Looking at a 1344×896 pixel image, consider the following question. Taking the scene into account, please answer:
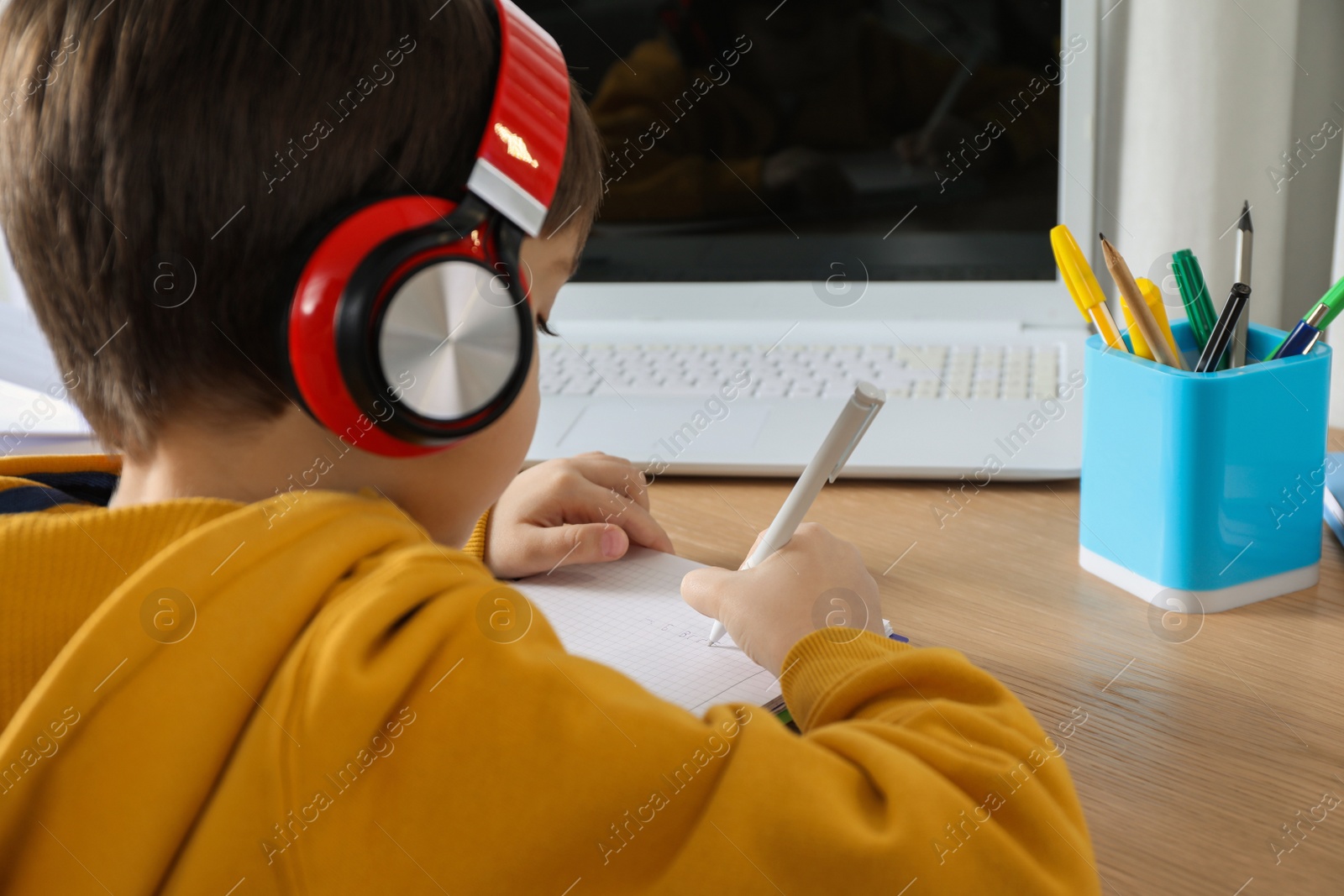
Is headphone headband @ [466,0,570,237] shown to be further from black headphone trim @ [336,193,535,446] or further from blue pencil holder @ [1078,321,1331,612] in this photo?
blue pencil holder @ [1078,321,1331,612]

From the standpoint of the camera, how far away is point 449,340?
44cm

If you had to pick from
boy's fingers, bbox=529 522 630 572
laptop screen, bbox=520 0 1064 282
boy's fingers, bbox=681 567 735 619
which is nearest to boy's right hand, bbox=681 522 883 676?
boy's fingers, bbox=681 567 735 619

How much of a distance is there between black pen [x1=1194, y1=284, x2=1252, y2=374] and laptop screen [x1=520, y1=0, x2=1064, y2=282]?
1.28ft

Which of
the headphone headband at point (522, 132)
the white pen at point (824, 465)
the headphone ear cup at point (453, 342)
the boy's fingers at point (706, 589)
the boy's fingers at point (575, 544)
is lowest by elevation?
the boy's fingers at point (575, 544)

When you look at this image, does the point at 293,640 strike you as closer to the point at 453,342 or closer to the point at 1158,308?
the point at 453,342

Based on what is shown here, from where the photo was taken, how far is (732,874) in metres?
0.42

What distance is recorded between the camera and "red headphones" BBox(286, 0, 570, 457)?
42 centimetres

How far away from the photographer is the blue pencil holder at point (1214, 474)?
2.06ft

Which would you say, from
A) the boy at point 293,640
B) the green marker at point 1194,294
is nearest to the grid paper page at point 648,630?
the boy at point 293,640

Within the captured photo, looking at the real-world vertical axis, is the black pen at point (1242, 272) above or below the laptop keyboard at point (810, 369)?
above

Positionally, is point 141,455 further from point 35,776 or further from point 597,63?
point 597,63

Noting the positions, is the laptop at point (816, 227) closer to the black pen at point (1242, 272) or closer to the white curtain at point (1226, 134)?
the white curtain at point (1226, 134)

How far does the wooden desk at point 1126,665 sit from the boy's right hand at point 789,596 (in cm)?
6

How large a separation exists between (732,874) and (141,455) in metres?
0.31
